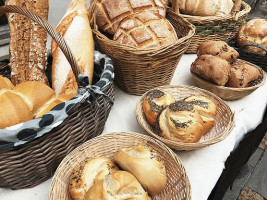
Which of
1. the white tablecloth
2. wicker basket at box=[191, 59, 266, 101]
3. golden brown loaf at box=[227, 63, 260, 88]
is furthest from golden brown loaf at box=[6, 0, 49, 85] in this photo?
golden brown loaf at box=[227, 63, 260, 88]

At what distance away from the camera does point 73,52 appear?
81 cm

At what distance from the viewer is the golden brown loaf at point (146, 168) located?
22.2 inches

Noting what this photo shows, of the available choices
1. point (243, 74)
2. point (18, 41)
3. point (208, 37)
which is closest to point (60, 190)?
point (18, 41)

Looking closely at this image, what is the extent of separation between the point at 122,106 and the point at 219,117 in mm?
425

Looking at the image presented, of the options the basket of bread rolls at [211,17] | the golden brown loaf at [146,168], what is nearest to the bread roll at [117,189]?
the golden brown loaf at [146,168]

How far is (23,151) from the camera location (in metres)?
0.51

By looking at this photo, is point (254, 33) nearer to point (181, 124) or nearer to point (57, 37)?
point (181, 124)

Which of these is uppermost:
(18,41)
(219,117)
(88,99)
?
(18,41)

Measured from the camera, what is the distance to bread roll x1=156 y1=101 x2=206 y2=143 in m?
0.68

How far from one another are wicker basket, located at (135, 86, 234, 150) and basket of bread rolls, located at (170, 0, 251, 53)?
0.50m

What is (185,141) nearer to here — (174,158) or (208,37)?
(174,158)

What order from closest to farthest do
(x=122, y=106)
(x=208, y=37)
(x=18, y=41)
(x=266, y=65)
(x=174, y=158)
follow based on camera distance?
(x=174, y=158)
(x=18, y=41)
(x=122, y=106)
(x=266, y=65)
(x=208, y=37)

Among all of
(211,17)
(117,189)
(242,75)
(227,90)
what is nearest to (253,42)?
(211,17)

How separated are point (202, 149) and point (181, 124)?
17 centimetres
